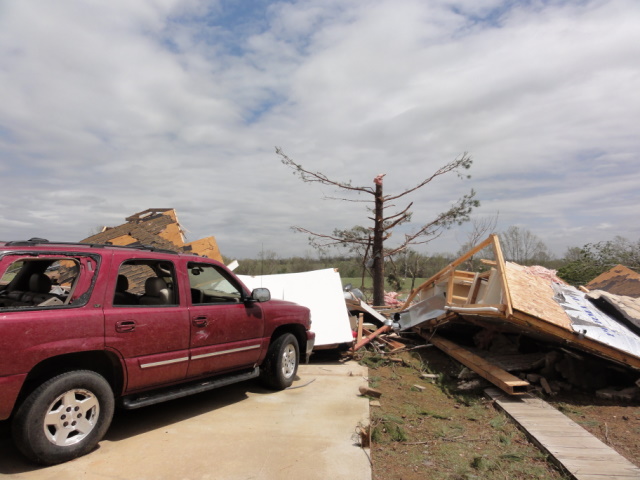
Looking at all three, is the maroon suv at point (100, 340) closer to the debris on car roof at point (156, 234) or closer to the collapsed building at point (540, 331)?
the collapsed building at point (540, 331)

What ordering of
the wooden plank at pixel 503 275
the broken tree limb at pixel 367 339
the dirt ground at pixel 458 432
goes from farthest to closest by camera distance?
the broken tree limb at pixel 367 339, the wooden plank at pixel 503 275, the dirt ground at pixel 458 432

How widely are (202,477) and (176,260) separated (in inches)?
91.7

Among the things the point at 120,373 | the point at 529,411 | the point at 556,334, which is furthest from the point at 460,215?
the point at 120,373

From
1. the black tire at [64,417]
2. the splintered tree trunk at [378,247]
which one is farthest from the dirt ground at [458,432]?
the splintered tree trunk at [378,247]

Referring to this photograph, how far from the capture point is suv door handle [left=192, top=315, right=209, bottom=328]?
16.3 ft

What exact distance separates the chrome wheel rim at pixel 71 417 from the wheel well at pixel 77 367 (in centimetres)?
22

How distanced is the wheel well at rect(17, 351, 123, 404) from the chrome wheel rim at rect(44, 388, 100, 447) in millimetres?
223

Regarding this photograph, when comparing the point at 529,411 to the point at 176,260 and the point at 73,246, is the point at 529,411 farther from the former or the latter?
the point at 73,246

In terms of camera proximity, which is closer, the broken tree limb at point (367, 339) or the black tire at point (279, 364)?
the black tire at point (279, 364)

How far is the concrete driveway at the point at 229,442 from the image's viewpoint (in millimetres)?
3854

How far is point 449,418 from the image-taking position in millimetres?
5883

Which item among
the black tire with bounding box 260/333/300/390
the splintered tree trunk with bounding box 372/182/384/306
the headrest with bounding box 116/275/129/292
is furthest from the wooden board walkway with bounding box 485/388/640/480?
the splintered tree trunk with bounding box 372/182/384/306

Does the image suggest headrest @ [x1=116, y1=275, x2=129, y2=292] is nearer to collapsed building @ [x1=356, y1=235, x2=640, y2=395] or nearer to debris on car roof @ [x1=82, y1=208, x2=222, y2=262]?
collapsed building @ [x1=356, y1=235, x2=640, y2=395]

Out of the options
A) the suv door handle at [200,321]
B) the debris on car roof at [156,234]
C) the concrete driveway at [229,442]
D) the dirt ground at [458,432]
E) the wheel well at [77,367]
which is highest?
the debris on car roof at [156,234]
